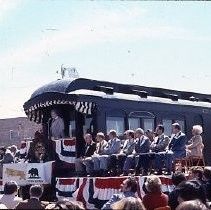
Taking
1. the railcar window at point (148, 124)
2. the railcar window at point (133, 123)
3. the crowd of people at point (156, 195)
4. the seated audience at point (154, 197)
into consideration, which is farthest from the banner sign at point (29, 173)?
the seated audience at point (154, 197)

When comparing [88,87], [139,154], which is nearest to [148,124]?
[88,87]

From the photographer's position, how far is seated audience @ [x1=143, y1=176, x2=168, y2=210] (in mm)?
7488

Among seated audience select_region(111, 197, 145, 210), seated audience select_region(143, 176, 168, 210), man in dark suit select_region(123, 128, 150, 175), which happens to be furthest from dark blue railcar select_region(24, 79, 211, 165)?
seated audience select_region(111, 197, 145, 210)

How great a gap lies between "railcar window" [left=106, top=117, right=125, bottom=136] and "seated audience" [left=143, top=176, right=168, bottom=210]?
6.88 meters

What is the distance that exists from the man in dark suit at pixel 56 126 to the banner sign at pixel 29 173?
105cm

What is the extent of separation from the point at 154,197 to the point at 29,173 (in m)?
7.13

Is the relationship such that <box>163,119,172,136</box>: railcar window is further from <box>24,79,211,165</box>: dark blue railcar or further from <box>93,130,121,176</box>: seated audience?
<box>93,130,121,176</box>: seated audience

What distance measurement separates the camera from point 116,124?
14719 millimetres

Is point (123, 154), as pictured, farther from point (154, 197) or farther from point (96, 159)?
point (154, 197)

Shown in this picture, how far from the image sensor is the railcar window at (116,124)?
47.4 feet

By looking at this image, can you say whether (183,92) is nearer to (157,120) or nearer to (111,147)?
(157,120)

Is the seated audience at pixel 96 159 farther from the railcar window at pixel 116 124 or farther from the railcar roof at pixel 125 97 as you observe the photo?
the railcar roof at pixel 125 97

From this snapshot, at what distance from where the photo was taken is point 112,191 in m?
12.0

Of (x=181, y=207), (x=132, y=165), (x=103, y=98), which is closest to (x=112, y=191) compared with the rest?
(x=132, y=165)
